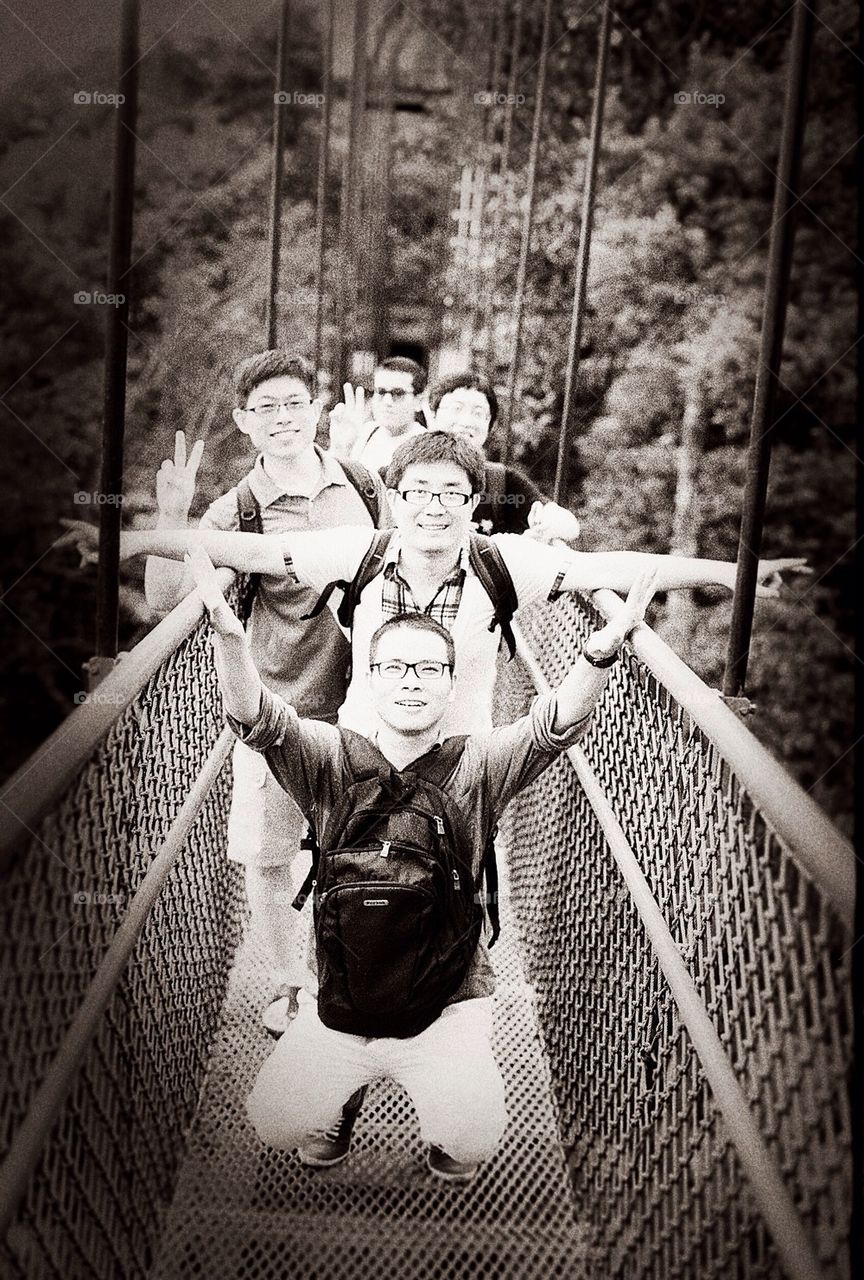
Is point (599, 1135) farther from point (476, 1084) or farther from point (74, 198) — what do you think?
point (74, 198)

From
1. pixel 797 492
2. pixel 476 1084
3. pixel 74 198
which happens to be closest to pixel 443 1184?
pixel 476 1084

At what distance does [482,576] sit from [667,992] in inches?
18.4

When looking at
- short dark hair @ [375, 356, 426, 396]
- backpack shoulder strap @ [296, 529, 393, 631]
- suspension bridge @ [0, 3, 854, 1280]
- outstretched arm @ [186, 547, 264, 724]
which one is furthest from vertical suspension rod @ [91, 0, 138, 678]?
short dark hair @ [375, 356, 426, 396]

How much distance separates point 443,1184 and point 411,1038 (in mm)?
177

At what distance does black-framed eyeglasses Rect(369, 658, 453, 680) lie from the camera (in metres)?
1.34

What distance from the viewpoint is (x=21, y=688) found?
770 cm

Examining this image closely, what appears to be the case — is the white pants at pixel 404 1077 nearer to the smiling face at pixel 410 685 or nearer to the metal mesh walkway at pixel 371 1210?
the metal mesh walkway at pixel 371 1210

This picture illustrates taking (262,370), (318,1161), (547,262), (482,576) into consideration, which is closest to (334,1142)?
(318,1161)

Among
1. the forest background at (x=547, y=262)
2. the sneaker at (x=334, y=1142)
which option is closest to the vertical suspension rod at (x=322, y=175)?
the forest background at (x=547, y=262)

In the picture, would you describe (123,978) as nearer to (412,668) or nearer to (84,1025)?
(84,1025)

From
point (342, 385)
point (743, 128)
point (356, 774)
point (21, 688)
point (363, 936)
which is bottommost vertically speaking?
point (21, 688)

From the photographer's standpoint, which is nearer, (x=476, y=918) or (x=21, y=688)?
(x=476, y=918)

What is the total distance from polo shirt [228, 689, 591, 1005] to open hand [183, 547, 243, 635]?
0.27 feet

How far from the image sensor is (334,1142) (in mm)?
1416
